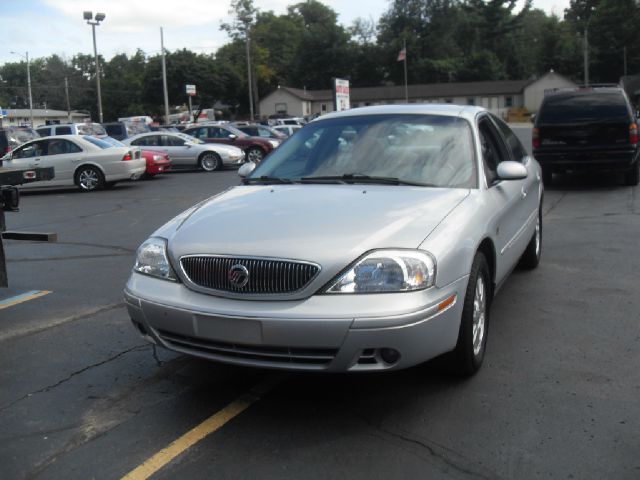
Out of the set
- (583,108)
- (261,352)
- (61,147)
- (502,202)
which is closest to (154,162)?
(61,147)

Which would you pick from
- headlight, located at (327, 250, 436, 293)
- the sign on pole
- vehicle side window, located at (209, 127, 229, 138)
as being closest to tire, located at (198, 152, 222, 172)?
vehicle side window, located at (209, 127, 229, 138)

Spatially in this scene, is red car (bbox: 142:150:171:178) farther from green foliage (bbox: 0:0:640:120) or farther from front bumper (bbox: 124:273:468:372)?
green foliage (bbox: 0:0:640:120)

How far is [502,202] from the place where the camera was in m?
4.83

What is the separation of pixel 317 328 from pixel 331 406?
27.0 inches

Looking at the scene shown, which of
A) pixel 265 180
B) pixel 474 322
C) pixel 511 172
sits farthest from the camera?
pixel 265 180

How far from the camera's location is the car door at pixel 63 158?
57.7 feet

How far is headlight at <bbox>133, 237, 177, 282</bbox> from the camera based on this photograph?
3.82m

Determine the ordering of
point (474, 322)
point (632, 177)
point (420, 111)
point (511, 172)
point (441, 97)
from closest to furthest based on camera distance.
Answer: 1. point (474, 322)
2. point (511, 172)
3. point (420, 111)
4. point (632, 177)
5. point (441, 97)

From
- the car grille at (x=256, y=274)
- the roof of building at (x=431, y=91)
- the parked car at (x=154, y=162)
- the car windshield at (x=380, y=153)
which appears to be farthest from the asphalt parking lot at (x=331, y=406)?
the roof of building at (x=431, y=91)

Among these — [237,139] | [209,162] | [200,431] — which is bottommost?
[200,431]

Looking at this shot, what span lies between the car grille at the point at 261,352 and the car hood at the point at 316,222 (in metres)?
0.41

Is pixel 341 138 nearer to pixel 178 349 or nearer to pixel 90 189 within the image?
pixel 178 349

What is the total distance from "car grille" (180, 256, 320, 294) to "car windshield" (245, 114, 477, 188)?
4.24 ft

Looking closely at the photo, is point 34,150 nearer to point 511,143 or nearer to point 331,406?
point 511,143
